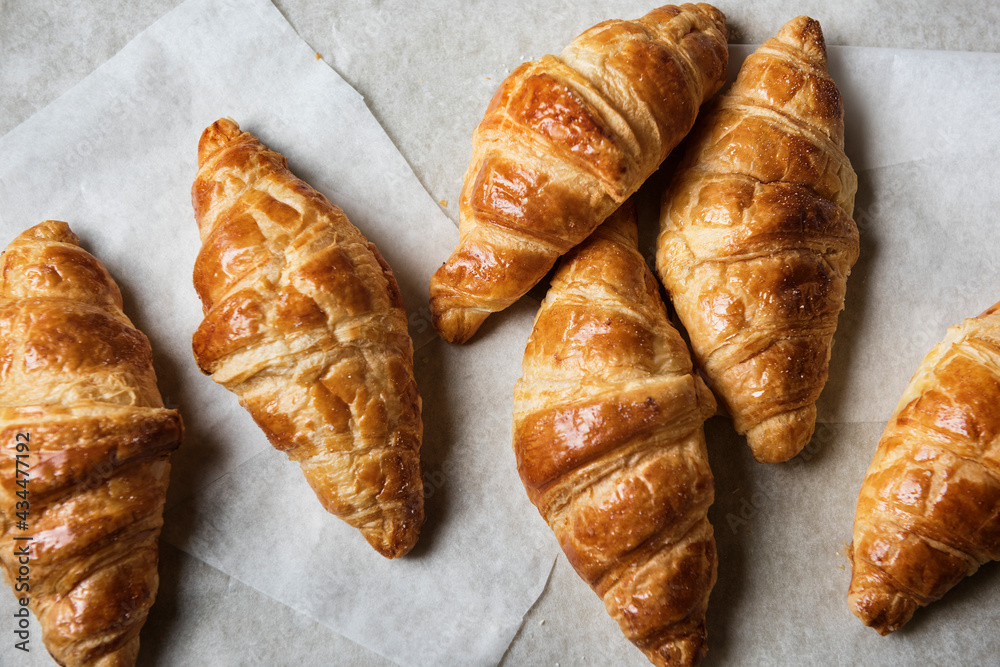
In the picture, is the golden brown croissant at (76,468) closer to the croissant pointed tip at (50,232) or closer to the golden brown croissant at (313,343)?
the croissant pointed tip at (50,232)

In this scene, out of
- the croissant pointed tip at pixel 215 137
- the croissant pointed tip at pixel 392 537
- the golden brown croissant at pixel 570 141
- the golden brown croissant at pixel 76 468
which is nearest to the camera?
the golden brown croissant at pixel 76 468

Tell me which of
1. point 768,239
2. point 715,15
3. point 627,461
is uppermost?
point 715,15

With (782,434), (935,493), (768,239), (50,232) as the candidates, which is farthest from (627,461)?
(50,232)

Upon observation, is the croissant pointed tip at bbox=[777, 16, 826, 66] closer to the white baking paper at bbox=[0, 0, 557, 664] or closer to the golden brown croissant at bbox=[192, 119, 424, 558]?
the white baking paper at bbox=[0, 0, 557, 664]

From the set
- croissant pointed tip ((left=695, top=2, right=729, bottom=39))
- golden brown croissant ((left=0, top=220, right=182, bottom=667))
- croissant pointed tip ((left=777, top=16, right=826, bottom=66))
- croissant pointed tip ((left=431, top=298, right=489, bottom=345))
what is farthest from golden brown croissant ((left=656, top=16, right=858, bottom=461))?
golden brown croissant ((left=0, top=220, right=182, bottom=667))

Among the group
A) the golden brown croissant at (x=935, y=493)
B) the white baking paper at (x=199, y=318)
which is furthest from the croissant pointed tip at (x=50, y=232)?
the golden brown croissant at (x=935, y=493)

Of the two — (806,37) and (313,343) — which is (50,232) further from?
(806,37)
